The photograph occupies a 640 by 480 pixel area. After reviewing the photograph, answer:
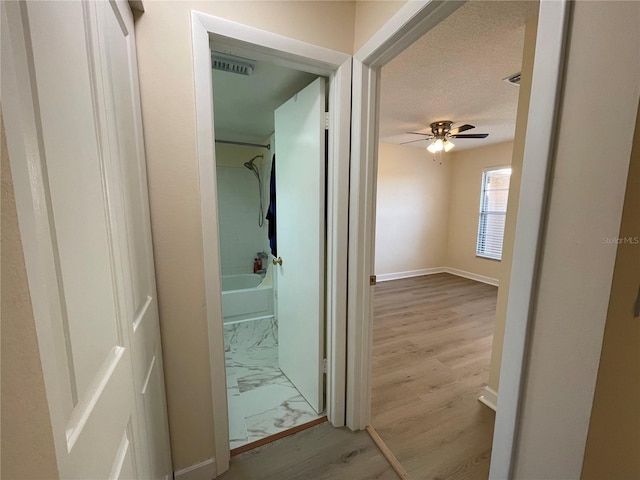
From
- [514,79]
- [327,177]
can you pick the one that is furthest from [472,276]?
[327,177]

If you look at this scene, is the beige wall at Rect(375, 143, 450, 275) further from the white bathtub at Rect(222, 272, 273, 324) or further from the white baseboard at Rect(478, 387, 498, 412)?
the white baseboard at Rect(478, 387, 498, 412)

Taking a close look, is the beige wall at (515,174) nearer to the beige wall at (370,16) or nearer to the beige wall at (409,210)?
the beige wall at (370,16)

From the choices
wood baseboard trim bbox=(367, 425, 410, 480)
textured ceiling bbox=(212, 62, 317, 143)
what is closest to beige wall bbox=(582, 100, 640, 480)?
wood baseboard trim bbox=(367, 425, 410, 480)

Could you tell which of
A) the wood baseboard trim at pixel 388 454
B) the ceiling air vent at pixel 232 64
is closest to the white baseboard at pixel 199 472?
the wood baseboard trim at pixel 388 454

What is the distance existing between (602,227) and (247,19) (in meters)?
1.45

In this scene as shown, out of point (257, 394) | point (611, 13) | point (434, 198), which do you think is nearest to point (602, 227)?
point (611, 13)

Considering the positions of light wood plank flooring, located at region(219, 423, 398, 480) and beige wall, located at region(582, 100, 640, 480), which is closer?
beige wall, located at region(582, 100, 640, 480)

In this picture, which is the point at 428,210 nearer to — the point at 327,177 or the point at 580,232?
the point at 327,177

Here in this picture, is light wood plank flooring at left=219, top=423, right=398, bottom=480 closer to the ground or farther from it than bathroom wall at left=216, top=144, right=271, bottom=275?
closer to the ground

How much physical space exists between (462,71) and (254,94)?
1.65 meters

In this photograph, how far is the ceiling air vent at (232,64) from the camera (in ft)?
5.07

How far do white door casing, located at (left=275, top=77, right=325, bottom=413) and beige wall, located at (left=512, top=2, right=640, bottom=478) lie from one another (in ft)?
3.53

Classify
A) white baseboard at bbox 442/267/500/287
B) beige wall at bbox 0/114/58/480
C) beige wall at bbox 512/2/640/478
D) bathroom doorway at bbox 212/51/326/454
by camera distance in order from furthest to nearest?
white baseboard at bbox 442/267/500/287 < bathroom doorway at bbox 212/51/326/454 < beige wall at bbox 512/2/640/478 < beige wall at bbox 0/114/58/480

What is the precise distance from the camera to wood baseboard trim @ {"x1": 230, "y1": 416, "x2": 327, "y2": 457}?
1.49 metres
